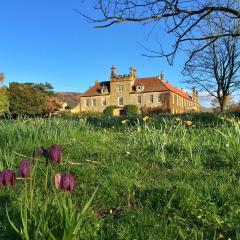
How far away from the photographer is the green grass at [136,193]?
2605 millimetres

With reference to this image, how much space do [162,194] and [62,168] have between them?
141 centimetres

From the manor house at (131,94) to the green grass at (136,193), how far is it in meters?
70.0

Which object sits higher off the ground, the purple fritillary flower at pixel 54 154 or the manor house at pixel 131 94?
the manor house at pixel 131 94

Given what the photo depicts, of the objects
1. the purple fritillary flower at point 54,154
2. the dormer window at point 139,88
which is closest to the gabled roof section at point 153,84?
the dormer window at point 139,88

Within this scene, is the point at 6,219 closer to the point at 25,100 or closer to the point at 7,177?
the point at 7,177

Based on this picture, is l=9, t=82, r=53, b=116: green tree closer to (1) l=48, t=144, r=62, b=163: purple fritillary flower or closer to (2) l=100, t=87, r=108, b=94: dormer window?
(2) l=100, t=87, r=108, b=94: dormer window

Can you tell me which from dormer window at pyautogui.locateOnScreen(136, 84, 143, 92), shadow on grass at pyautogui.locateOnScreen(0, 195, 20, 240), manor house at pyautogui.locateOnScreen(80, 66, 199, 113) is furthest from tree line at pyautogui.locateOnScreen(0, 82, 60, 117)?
shadow on grass at pyautogui.locateOnScreen(0, 195, 20, 240)

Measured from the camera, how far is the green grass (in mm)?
2605

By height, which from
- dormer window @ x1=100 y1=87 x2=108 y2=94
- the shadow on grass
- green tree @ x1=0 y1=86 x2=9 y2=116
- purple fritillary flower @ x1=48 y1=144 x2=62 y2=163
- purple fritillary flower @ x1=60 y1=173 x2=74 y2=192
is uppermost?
dormer window @ x1=100 y1=87 x2=108 y2=94

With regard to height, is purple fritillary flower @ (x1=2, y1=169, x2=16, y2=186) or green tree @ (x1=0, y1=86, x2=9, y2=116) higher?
green tree @ (x1=0, y1=86, x2=9, y2=116)

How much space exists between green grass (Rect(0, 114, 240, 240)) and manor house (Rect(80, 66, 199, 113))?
69989 mm

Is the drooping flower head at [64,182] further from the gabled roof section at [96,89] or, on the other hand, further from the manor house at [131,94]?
the gabled roof section at [96,89]

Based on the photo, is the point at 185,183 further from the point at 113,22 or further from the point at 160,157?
the point at 113,22

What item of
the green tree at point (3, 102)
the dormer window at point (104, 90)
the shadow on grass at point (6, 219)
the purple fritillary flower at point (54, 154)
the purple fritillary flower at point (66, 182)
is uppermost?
the dormer window at point (104, 90)
